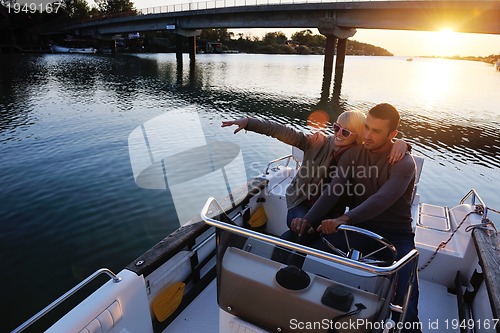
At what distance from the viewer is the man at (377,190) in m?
2.85

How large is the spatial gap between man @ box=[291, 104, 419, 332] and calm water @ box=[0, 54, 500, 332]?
5.35 metres

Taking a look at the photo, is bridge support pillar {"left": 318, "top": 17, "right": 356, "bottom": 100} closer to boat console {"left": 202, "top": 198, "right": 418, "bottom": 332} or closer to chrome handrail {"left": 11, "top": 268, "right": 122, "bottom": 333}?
boat console {"left": 202, "top": 198, "right": 418, "bottom": 332}

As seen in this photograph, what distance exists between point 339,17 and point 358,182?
32754mm

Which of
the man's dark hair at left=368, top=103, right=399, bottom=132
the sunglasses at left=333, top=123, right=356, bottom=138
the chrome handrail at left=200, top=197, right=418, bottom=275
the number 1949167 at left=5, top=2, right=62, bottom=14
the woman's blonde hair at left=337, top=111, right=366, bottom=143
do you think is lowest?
the chrome handrail at left=200, top=197, right=418, bottom=275

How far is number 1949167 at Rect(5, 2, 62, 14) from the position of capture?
63.8m

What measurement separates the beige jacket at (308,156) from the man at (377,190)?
0.22 metres

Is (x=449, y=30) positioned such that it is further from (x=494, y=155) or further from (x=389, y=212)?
(x=389, y=212)

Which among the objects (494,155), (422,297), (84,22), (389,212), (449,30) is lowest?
(494,155)

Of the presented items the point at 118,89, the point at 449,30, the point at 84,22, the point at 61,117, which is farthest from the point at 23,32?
the point at 449,30

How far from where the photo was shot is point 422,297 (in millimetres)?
4184

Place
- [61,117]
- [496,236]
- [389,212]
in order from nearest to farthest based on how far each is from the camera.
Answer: [389,212] < [496,236] < [61,117]

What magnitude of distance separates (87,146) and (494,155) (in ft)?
60.6

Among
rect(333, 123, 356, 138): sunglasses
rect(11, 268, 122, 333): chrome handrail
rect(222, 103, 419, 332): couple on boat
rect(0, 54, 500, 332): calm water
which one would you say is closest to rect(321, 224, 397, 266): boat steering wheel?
rect(222, 103, 419, 332): couple on boat

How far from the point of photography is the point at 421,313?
3.92m
